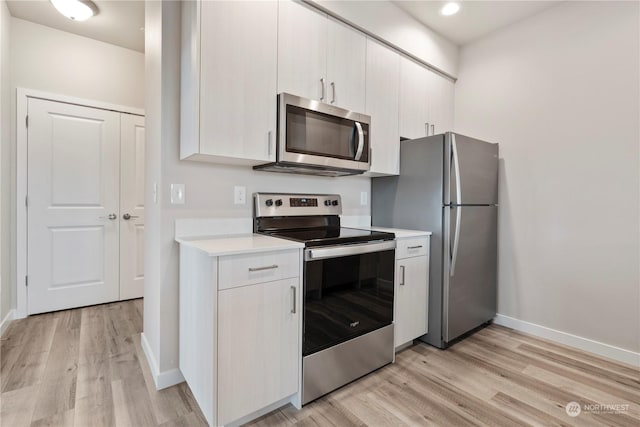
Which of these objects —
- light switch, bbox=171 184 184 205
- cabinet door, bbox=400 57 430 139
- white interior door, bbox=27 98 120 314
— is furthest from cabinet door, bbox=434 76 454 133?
white interior door, bbox=27 98 120 314

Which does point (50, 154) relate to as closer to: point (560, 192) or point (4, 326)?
point (4, 326)

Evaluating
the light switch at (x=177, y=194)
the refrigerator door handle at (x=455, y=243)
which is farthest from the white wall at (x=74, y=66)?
the refrigerator door handle at (x=455, y=243)

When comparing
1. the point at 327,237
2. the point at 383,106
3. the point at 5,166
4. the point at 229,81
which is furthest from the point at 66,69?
the point at 327,237

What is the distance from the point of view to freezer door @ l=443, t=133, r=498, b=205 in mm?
2258

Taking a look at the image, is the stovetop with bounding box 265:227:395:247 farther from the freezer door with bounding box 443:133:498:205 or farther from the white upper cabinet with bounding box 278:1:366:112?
the white upper cabinet with bounding box 278:1:366:112

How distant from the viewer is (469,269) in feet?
8.11

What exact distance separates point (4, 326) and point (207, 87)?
273 cm

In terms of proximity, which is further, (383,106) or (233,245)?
(383,106)

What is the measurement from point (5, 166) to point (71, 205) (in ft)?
1.90

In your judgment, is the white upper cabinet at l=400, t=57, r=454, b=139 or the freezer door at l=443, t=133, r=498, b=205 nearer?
the freezer door at l=443, t=133, r=498, b=205

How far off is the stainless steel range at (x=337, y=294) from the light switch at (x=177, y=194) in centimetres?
46

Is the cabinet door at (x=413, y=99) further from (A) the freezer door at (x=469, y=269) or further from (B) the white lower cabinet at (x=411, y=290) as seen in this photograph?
(B) the white lower cabinet at (x=411, y=290)

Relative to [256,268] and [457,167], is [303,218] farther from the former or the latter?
[457,167]

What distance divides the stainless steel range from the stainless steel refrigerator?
19.3 inches
